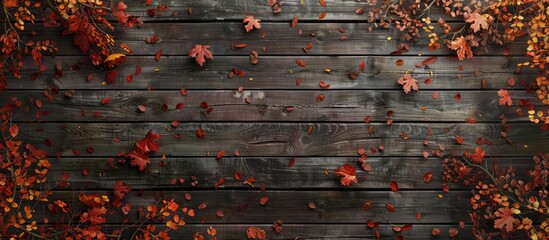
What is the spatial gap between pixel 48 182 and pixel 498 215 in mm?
2235

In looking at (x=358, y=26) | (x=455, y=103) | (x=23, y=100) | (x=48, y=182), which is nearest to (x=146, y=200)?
(x=48, y=182)

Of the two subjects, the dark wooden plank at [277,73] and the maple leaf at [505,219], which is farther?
the dark wooden plank at [277,73]

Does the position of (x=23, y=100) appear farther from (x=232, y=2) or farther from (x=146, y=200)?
(x=232, y=2)

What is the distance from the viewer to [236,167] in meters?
2.97

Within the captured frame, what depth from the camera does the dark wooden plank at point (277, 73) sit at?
2.97 meters

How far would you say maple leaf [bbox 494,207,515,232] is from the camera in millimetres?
2855

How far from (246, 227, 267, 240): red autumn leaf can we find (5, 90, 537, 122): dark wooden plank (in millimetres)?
552

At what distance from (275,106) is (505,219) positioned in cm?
125

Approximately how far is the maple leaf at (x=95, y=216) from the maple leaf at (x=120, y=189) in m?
0.09

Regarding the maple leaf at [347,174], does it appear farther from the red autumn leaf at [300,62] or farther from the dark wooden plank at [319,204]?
the red autumn leaf at [300,62]

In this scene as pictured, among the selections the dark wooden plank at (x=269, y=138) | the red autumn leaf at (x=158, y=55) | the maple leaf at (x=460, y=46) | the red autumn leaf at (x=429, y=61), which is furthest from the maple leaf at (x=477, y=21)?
the red autumn leaf at (x=158, y=55)

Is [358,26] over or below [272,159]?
over

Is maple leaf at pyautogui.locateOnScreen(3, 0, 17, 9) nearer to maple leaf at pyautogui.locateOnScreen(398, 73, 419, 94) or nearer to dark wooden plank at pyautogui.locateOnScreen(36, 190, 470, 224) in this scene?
dark wooden plank at pyautogui.locateOnScreen(36, 190, 470, 224)

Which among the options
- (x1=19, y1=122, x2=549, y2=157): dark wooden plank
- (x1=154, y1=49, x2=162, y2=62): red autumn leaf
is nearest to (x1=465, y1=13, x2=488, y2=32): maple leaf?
(x1=19, y1=122, x2=549, y2=157): dark wooden plank
